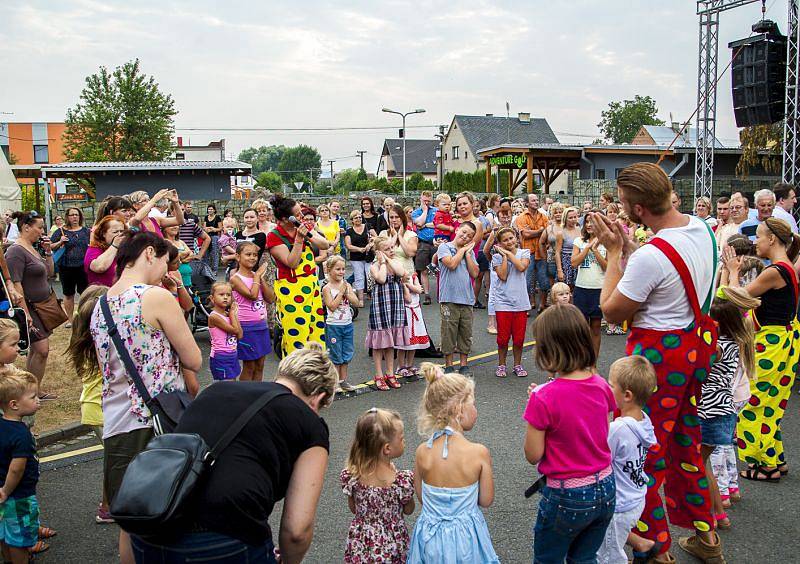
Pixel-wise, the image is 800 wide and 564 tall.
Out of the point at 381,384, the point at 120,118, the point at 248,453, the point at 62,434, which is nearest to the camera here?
the point at 248,453

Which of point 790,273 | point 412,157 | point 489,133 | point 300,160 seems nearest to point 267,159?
point 300,160

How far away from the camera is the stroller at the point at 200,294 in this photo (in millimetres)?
9867

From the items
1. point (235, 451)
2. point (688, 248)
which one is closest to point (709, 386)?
point (688, 248)

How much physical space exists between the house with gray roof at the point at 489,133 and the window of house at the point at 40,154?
40.6m

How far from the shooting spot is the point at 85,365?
13.7 feet

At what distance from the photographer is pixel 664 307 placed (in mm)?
3424

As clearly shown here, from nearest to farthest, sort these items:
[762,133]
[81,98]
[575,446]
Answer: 1. [575,446]
2. [762,133]
3. [81,98]

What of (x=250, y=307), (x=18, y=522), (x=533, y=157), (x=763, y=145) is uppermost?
(x=533, y=157)

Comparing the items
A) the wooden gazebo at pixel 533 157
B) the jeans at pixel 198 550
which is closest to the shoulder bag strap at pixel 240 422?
the jeans at pixel 198 550

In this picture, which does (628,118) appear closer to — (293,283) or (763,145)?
(763,145)

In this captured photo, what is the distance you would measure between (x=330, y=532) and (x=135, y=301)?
1.94 m

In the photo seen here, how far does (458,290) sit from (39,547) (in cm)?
499

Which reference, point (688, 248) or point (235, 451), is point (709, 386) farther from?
point (235, 451)

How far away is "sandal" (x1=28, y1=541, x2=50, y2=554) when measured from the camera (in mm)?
4036
